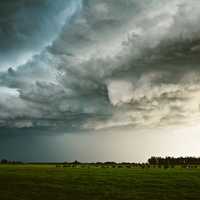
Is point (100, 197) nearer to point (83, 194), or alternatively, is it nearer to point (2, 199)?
point (83, 194)

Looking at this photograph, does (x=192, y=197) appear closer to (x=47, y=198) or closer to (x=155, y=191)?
(x=155, y=191)

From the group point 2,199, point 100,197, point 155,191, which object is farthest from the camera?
point 155,191

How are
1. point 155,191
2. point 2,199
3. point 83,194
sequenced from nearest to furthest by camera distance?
point 2,199, point 83,194, point 155,191

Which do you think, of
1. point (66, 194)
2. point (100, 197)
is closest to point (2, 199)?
point (66, 194)

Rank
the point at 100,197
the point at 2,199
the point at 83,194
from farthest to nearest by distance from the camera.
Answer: the point at 83,194 < the point at 100,197 < the point at 2,199

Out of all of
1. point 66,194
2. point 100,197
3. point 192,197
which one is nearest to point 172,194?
point 192,197

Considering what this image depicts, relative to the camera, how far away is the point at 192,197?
32.3 m

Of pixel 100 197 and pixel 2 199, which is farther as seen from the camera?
pixel 100 197

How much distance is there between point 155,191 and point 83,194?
8.95 meters

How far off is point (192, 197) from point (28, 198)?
1661 centimetres

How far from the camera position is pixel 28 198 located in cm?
3030

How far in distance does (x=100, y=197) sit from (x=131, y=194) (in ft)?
14.2

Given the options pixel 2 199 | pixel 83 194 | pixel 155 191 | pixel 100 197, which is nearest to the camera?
pixel 2 199

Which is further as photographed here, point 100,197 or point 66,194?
point 66,194
